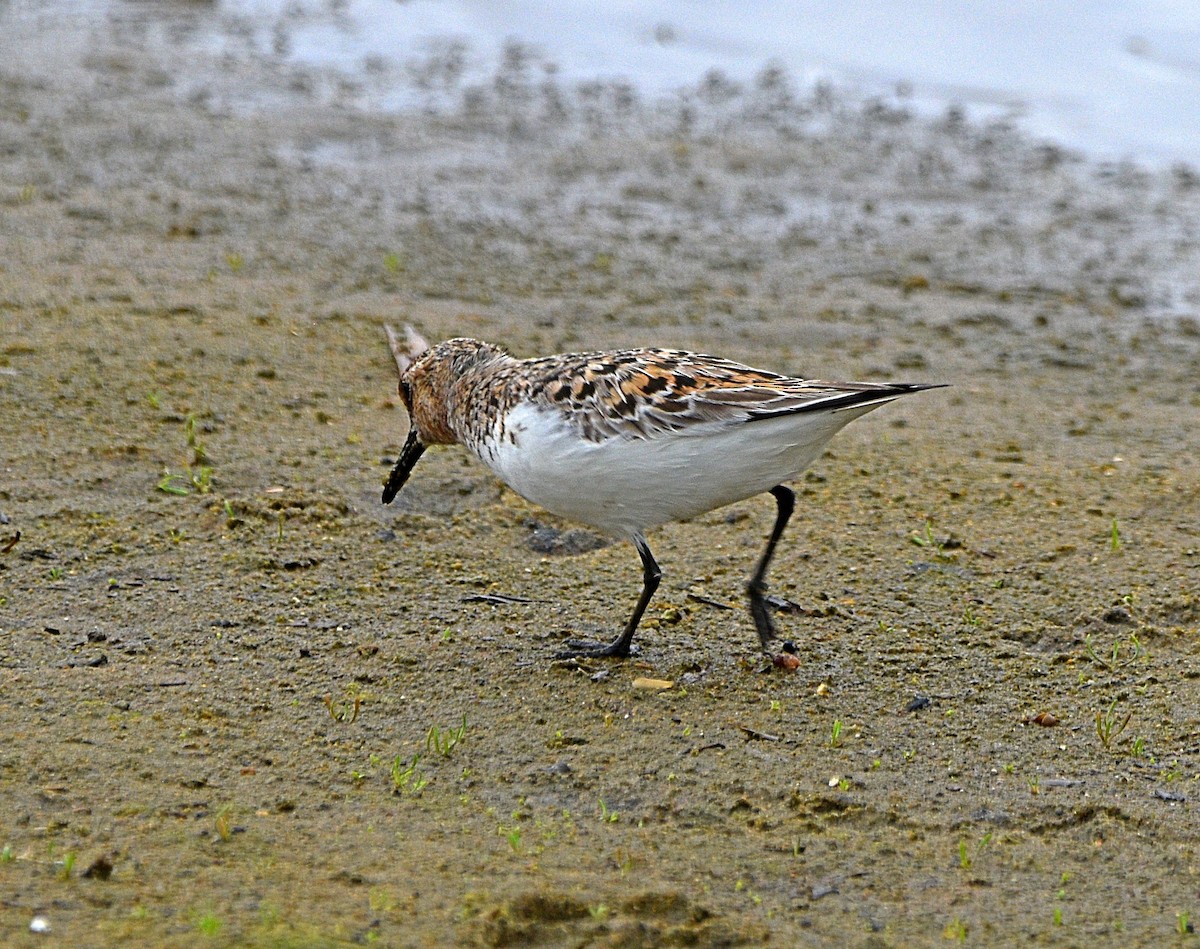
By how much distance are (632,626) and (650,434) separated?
657 millimetres

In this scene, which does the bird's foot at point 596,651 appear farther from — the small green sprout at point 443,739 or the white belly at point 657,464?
the small green sprout at point 443,739

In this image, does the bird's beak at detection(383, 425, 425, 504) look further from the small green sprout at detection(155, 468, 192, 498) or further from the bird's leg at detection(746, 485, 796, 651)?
the bird's leg at detection(746, 485, 796, 651)

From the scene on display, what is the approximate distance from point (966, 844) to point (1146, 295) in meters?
6.18

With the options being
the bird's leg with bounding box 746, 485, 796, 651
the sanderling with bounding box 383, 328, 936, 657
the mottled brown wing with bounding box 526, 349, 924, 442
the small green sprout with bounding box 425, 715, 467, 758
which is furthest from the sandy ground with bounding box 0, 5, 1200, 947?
the mottled brown wing with bounding box 526, 349, 924, 442

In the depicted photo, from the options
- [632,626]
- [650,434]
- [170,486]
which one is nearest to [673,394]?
[650,434]

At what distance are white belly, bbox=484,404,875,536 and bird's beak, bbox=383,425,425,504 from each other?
2.89 feet

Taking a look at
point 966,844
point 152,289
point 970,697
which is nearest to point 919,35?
point 152,289

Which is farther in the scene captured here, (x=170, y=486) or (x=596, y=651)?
(x=170, y=486)

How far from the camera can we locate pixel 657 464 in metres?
4.80

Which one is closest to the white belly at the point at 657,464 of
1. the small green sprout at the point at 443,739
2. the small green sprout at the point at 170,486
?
the small green sprout at the point at 443,739

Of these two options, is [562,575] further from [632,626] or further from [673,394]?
[673,394]

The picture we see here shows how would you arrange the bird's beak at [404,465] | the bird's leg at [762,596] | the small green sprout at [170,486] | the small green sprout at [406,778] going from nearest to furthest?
the small green sprout at [406,778]
the bird's leg at [762,596]
the bird's beak at [404,465]
the small green sprout at [170,486]

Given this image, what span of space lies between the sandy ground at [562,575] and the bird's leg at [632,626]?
109 mm

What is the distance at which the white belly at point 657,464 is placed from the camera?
4.75 m
